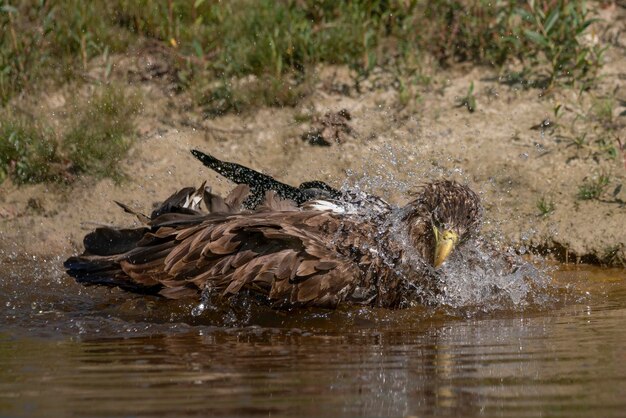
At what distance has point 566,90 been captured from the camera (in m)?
8.98

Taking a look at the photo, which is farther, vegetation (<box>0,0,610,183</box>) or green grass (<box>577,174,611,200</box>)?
vegetation (<box>0,0,610,183</box>)

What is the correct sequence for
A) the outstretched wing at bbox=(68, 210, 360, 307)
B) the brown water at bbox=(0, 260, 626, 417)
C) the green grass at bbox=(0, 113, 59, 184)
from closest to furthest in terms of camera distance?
Answer: 1. the brown water at bbox=(0, 260, 626, 417)
2. the outstretched wing at bbox=(68, 210, 360, 307)
3. the green grass at bbox=(0, 113, 59, 184)

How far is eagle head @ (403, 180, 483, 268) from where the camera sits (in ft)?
21.7

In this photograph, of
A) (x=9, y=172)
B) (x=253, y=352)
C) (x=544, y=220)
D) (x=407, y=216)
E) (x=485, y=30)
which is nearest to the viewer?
(x=253, y=352)

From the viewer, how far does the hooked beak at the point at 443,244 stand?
6555mm

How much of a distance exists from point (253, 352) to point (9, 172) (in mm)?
3941

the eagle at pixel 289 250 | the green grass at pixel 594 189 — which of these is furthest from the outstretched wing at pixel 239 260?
the green grass at pixel 594 189

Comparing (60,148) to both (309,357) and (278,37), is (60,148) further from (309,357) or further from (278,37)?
(309,357)

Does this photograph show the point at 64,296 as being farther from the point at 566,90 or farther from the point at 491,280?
the point at 566,90

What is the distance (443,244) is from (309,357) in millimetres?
1611

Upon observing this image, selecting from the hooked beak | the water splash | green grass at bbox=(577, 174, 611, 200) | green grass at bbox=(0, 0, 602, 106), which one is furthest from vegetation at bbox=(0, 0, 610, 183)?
the hooked beak

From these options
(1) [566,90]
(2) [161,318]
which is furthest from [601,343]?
(1) [566,90]

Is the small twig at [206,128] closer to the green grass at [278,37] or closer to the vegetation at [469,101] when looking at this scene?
the green grass at [278,37]

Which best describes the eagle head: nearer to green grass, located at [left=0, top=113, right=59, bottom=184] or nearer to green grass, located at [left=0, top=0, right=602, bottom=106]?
green grass, located at [left=0, top=0, right=602, bottom=106]
